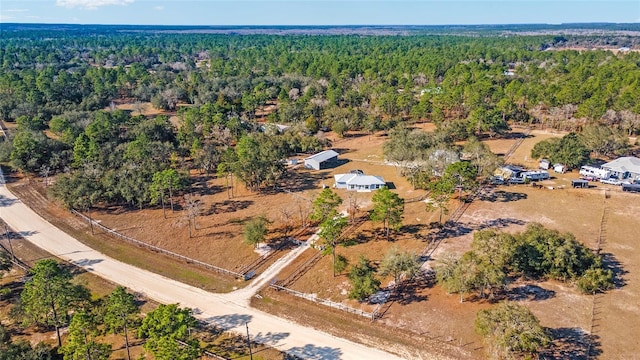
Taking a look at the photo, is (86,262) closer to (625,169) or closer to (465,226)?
(465,226)

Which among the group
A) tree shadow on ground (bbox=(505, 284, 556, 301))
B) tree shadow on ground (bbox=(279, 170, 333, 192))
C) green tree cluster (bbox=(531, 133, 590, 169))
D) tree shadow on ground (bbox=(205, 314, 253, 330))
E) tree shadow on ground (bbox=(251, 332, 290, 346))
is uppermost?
green tree cluster (bbox=(531, 133, 590, 169))

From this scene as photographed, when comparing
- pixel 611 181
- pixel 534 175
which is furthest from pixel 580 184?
pixel 534 175

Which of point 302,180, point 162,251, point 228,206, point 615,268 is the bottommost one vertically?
point 162,251

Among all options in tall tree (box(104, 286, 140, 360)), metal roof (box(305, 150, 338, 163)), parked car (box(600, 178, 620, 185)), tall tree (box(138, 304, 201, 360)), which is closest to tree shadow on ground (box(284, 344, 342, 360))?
tall tree (box(138, 304, 201, 360))

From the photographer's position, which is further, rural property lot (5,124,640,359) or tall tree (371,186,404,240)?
tall tree (371,186,404,240)

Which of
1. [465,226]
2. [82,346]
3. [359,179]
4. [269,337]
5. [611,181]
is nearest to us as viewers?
[82,346]

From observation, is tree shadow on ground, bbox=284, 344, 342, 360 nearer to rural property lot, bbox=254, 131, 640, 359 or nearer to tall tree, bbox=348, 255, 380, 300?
rural property lot, bbox=254, 131, 640, 359
